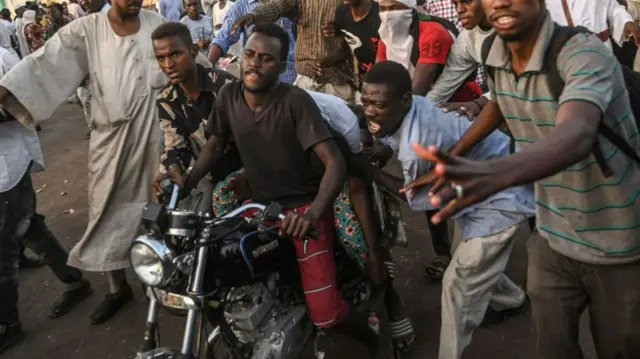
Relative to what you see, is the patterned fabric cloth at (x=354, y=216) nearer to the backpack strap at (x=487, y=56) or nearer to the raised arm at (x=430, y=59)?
the raised arm at (x=430, y=59)

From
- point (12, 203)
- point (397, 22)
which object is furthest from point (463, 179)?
point (12, 203)

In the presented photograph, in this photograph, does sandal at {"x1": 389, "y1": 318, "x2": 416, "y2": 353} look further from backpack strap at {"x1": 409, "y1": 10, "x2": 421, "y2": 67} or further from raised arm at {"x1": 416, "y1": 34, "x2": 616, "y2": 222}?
raised arm at {"x1": 416, "y1": 34, "x2": 616, "y2": 222}

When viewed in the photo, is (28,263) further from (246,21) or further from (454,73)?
(454,73)

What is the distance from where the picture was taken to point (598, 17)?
4.32m

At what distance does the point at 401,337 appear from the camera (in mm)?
3230

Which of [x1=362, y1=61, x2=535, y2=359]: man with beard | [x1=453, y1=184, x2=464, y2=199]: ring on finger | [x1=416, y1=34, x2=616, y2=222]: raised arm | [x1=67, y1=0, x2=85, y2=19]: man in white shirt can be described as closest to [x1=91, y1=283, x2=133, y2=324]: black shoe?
[x1=362, y1=61, x2=535, y2=359]: man with beard

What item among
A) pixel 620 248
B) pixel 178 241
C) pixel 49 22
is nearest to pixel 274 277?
pixel 178 241

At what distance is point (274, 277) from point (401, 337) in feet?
2.93

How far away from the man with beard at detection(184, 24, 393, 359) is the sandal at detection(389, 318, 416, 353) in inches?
15.4

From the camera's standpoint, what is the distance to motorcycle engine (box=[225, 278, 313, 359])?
101 inches

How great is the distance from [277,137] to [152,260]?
2.61 feet

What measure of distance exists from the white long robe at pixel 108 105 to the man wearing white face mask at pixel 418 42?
145cm

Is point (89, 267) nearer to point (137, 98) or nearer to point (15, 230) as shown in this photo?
point (15, 230)

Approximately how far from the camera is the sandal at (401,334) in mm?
3227
